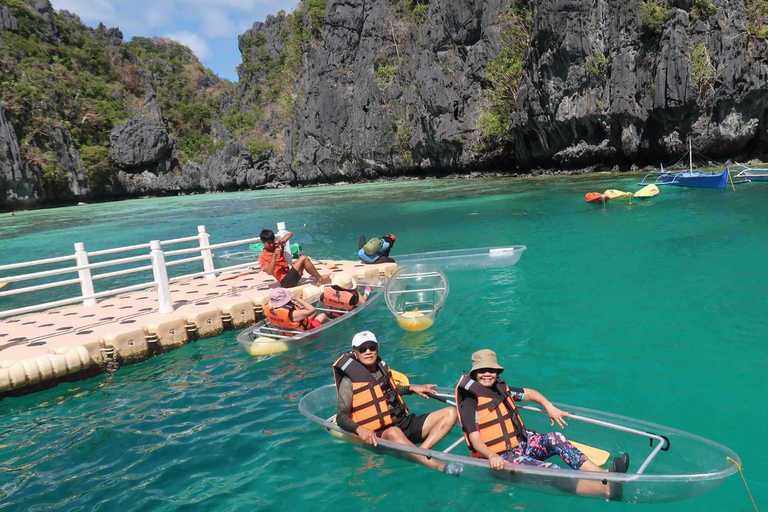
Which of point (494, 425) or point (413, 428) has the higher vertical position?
point (494, 425)

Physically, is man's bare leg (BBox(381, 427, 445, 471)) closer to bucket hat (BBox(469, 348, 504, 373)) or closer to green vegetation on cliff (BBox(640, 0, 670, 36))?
bucket hat (BBox(469, 348, 504, 373))

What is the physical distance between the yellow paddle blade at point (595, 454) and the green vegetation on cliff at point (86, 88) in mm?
76404

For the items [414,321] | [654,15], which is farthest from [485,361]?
[654,15]

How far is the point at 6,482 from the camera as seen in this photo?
19.1 feet

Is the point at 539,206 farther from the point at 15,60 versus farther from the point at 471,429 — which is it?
the point at 15,60

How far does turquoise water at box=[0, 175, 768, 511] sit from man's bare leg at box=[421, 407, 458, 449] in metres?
0.36

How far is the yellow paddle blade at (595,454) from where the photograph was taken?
16.3 ft

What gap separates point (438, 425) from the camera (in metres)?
5.71

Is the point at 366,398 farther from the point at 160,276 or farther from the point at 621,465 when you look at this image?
the point at 160,276

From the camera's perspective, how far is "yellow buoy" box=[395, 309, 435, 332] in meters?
9.70

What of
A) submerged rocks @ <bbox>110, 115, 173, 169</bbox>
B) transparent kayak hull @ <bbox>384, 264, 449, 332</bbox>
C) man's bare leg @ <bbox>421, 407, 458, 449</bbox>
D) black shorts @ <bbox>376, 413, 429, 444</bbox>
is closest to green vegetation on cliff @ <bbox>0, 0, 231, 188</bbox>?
submerged rocks @ <bbox>110, 115, 173, 169</bbox>

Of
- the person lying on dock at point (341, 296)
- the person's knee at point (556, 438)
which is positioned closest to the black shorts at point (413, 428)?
→ the person's knee at point (556, 438)

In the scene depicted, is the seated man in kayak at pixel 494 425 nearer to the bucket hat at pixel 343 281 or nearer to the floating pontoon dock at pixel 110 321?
the bucket hat at pixel 343 281

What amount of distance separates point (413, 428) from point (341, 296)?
4.95 meters
